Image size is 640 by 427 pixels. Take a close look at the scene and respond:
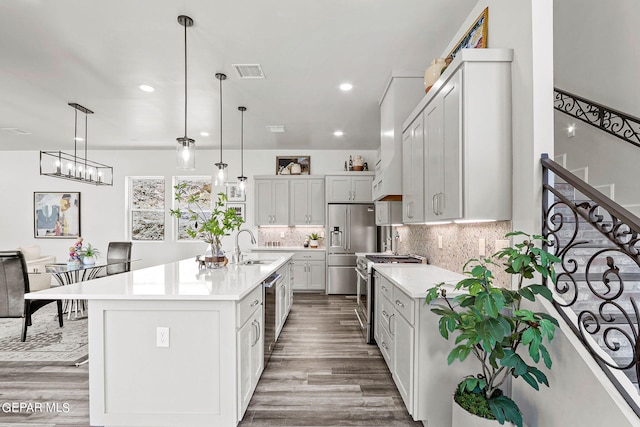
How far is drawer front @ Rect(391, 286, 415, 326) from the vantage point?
2137 millimetres

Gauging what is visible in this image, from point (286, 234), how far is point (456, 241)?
4.49 meters

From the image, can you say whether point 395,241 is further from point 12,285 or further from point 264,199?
point 12,285

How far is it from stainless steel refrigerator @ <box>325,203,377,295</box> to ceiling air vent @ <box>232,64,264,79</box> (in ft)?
10.8

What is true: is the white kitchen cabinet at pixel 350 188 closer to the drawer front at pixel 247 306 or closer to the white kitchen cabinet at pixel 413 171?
the white kitchen cabinet at pixel 413 171

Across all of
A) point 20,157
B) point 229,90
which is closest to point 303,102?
point 229,90

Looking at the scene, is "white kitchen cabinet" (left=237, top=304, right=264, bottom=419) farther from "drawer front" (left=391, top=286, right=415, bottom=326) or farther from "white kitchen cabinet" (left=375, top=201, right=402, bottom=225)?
"white kitchen cabinet" (left=375, top=201, right=402, bottom=225)

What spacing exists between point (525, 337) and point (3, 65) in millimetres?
5009

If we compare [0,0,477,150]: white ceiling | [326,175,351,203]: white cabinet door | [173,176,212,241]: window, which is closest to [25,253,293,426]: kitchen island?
[0,0,477,150]: white ceiling

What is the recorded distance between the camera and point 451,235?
10.1 ft

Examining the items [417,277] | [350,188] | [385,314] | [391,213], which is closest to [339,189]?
[350,188]

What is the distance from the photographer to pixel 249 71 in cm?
342

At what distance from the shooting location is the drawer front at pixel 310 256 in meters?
6.47

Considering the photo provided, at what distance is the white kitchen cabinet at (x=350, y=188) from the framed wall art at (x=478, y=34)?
3.84 m

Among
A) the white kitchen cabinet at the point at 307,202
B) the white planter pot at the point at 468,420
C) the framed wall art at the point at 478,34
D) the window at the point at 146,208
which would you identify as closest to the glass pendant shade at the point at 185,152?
the framed wall art at the point at 478,34
